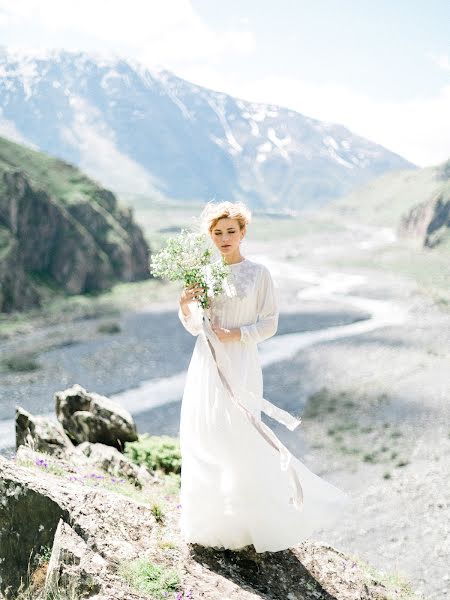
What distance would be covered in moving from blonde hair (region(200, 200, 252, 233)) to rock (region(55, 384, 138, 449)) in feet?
27.8

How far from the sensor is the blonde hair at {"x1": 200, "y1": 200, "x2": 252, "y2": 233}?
6926mm

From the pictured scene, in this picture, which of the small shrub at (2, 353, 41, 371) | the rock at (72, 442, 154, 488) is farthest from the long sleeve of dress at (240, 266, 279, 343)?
the small shrub at (2, 353, 41, 371)

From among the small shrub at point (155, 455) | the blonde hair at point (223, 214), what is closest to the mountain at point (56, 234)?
the small shrub at point (155, 455)

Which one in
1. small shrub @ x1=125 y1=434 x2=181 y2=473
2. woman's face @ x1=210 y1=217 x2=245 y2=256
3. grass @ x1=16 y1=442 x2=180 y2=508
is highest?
woman's face @ x1=210 y1=217 x2=245 y2=256

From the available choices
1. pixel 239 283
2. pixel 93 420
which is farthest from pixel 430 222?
pixel 239 283

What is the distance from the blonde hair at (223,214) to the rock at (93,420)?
27.8ft

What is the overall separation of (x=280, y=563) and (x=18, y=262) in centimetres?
6591

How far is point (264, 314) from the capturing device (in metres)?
7.16

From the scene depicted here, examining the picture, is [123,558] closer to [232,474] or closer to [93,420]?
[232,474]

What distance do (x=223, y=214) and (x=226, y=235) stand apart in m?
0.26

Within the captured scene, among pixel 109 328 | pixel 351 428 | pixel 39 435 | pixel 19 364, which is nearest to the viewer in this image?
pixel 39 435

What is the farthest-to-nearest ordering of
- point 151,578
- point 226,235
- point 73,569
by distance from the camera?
point 226,235, point 151,578, point 73,569

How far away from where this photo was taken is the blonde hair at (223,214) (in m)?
6.93

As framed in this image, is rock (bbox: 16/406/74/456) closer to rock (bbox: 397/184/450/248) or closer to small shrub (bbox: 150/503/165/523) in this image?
small shrub (bbox: 150/503/165/523)
